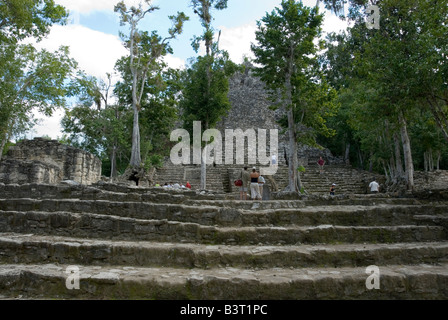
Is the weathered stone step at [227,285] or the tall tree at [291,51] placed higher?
the tall tree at [291,51]

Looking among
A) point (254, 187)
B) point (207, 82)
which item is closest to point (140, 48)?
point (207, 82)

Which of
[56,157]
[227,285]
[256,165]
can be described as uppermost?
[256,165]

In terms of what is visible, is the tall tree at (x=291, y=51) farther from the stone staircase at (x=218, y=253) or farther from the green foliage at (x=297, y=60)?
the stone staircase at (x=218, y=253)

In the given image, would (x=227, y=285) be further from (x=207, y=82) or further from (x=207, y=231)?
(x=207, y=82)

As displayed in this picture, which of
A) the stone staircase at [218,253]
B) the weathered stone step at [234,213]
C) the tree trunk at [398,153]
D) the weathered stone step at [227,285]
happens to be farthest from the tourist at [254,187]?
the tree trunk at [398,153]

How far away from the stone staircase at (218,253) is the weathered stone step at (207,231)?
2 centimetres

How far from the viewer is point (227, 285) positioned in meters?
4.52

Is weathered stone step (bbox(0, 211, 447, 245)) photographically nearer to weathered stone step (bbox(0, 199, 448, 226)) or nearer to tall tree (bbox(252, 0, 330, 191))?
weathered stone step (bbox(0, 199, 448, 226))

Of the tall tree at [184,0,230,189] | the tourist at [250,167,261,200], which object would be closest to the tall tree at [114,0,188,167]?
the tall tree at [184,0,230,189]

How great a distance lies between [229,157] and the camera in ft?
103

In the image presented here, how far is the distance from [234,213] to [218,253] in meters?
1.60

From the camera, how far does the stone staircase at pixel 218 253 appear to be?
179 inches

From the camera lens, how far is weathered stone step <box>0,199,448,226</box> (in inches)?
269

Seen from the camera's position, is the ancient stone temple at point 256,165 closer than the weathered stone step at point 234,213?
No
